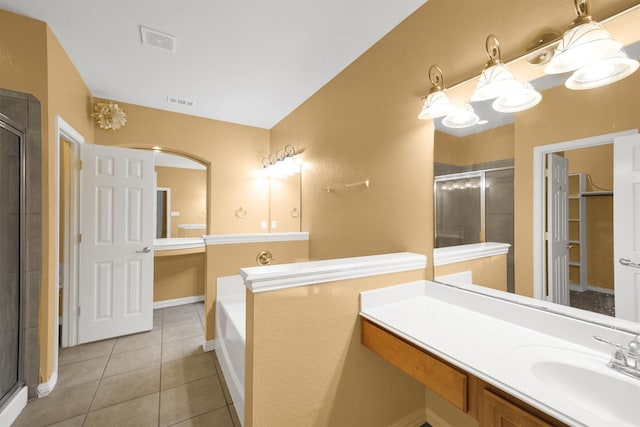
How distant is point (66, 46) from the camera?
2074 mm

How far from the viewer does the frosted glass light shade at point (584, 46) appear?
0.90 metres

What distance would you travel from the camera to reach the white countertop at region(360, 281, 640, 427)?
0.76 meters

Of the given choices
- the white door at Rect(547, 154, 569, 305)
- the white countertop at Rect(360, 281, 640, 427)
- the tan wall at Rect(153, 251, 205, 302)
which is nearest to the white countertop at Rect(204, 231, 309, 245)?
the tan wall at Rect(153, 251, 205, 302)

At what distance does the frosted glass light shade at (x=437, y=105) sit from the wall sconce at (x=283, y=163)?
1.81m

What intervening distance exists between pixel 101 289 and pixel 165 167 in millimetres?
2651

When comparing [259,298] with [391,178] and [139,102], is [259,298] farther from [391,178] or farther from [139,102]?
[139,102]

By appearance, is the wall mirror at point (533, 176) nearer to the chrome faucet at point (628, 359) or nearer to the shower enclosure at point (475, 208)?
the shower enclosure at point (475, 208)

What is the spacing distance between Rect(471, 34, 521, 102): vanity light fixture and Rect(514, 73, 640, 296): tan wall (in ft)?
0.49

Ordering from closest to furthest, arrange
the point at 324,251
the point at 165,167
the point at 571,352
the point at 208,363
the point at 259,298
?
1. the point at 571,352
2. the point at 259,298
3. the point at 208,363
4. the point at 324,251
5. the point at 165,167

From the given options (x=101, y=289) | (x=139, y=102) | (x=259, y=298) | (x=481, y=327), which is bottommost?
(x=101, y=289)

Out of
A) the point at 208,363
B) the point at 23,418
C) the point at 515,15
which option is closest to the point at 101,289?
the point at 23,418

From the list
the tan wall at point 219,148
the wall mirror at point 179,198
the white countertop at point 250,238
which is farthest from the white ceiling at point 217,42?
the wall mirror at point 179,198

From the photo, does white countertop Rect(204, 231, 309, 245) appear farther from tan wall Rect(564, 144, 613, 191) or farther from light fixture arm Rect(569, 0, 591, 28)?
light fixture arm Rect(569, 0, 591, 28)

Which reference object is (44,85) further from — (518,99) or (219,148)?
Answer: (518,99)
